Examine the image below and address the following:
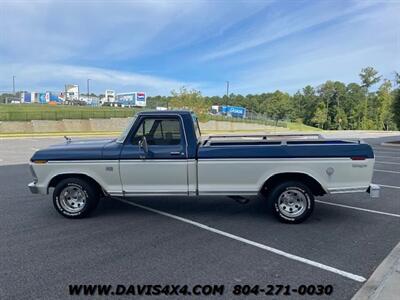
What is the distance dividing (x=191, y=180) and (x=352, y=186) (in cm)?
264

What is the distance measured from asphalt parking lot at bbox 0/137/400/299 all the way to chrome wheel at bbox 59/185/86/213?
0.74 feet

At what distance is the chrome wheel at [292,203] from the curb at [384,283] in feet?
5.06

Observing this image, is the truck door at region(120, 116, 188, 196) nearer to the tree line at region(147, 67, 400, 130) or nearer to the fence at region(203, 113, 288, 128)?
the fence at region(203, 113, 288, 128)

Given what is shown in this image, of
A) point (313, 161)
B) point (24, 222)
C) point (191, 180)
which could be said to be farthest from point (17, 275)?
point (313, 161)

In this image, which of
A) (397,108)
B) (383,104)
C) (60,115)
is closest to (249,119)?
(60,115)

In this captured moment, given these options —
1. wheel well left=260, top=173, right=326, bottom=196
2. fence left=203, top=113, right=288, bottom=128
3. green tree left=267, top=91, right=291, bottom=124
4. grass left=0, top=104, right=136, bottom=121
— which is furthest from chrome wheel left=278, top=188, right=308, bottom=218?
green tree left=267, top=91, right=291, bottom=124

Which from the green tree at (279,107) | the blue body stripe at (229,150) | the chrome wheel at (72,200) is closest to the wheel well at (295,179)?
the blue body stripe at (229,150)

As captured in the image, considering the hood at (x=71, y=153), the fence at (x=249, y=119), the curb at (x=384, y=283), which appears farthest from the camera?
the fence at (x=249, y=119)

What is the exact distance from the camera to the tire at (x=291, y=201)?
5.43 meters

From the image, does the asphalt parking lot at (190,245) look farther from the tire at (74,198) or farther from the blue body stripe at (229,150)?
the blue body stripe at (229,150)

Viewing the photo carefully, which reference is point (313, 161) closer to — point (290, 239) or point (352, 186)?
point (352, 186)

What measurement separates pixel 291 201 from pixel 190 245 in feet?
6.44

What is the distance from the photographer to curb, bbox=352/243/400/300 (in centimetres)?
325

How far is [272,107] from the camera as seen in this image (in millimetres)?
114688
